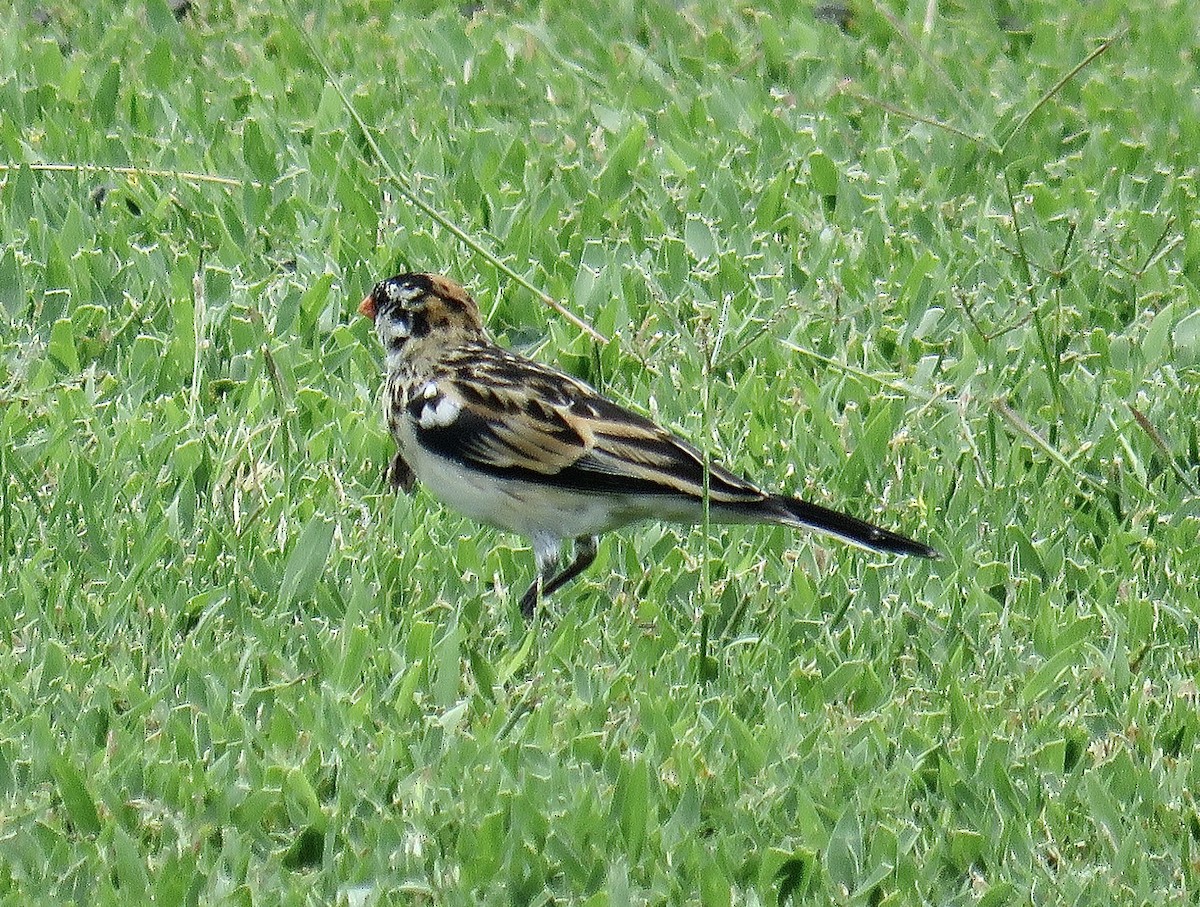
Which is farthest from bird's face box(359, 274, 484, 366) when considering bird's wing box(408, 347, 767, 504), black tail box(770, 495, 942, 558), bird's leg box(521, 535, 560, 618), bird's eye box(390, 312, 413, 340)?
black tail box(770, 495, 942, 558)

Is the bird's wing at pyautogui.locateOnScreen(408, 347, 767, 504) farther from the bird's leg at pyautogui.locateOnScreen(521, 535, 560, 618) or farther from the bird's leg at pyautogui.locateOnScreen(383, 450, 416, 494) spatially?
the bird's leg at pyautogui.locateOnScreen(383, 450, 416, 494)

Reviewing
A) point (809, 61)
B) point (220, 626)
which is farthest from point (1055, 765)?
point (809, 61)

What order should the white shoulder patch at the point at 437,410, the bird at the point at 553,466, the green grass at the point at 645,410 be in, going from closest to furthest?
the green grass at the point at 645,410 < the bird at the point at 553,466 < the white shoulder patch at the point at 437,410

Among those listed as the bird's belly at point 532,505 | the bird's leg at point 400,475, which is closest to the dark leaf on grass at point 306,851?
the bird's belly at point 532,505

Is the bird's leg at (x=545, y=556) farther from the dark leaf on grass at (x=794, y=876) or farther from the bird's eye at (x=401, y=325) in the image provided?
the dark leaf on grass at (x=794, y=876)

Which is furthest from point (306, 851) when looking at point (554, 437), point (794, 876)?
point (554, 437)

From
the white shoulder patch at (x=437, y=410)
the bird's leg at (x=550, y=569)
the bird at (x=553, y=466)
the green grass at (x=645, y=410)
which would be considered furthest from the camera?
the white shoulder patch at (x=437, y=410)
